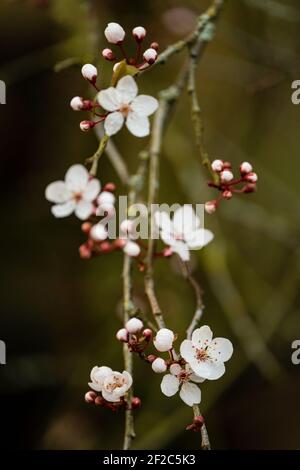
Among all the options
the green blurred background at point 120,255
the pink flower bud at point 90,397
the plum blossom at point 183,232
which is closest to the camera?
the pink flower bud at point 90,397

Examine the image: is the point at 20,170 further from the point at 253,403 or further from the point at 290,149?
the point at 253,403

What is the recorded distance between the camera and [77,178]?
0.99m

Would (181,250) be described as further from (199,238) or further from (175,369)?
(175,369)

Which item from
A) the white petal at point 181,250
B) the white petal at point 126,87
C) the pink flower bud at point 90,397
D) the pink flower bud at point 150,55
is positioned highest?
the pink flower bud at point 150,55

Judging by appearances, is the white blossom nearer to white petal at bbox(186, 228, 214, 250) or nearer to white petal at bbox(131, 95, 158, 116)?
white petal at bbox(186, 228, 214, 250)

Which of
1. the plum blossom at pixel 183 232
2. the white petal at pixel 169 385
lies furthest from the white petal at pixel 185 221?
the white petal at pixel 169 385

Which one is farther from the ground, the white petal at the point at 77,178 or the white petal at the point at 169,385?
the white petal at the point at 77,178

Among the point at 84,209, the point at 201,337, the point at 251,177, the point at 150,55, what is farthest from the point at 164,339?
the point at 150,55

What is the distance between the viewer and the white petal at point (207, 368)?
0.95 metres

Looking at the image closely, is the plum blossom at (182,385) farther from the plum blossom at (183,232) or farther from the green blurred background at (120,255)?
the green blurred background at (120,255)

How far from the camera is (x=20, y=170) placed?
9.89 feet

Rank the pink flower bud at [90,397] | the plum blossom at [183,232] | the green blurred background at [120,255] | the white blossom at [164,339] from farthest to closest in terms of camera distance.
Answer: the green blurred background at [120,255], the plum blossom at [183,232], the pink flower bud at [90,397], the white blossom at [164,339]

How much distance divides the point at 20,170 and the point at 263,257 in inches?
54.8
